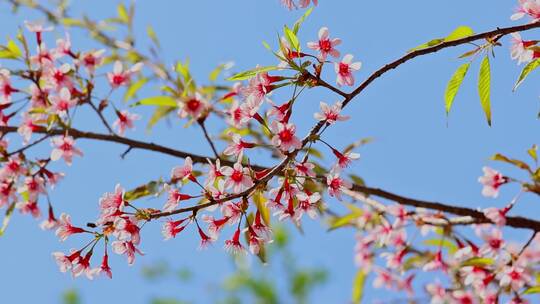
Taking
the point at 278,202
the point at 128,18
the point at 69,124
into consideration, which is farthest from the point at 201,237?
the point at 128,18

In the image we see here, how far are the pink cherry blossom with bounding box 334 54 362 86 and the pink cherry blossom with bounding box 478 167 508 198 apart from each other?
86cm

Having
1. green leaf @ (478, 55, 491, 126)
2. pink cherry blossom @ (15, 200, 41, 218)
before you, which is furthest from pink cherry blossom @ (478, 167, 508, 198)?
pink cherry blossom @ (15, 200, 41, 218)

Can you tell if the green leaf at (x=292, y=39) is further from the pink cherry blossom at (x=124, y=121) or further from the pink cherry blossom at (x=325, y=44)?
the pink cherry blossom at (x=124, y=121)

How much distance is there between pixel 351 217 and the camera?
2.67m

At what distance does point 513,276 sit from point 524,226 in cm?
15

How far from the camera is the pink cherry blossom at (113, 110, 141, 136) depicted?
2.30 meters

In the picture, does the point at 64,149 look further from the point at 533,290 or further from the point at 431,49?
the point at 533,290

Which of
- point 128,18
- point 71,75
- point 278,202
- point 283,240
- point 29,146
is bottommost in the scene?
point 278,202

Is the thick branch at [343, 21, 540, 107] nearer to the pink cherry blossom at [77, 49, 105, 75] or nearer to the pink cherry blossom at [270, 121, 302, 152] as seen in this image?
the pink cherry blossom at [270, 121, 302, 152]

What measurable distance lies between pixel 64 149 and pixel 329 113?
97cm

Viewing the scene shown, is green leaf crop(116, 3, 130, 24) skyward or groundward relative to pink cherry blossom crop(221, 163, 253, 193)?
skyward

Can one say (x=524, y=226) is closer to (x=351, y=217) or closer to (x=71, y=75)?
(x=351, y=217)

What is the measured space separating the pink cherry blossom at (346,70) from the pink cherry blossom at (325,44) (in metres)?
0.02

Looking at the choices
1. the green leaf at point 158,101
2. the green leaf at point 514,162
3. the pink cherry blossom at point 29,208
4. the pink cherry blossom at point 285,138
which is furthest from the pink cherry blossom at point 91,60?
the green leaf at point 514,162
